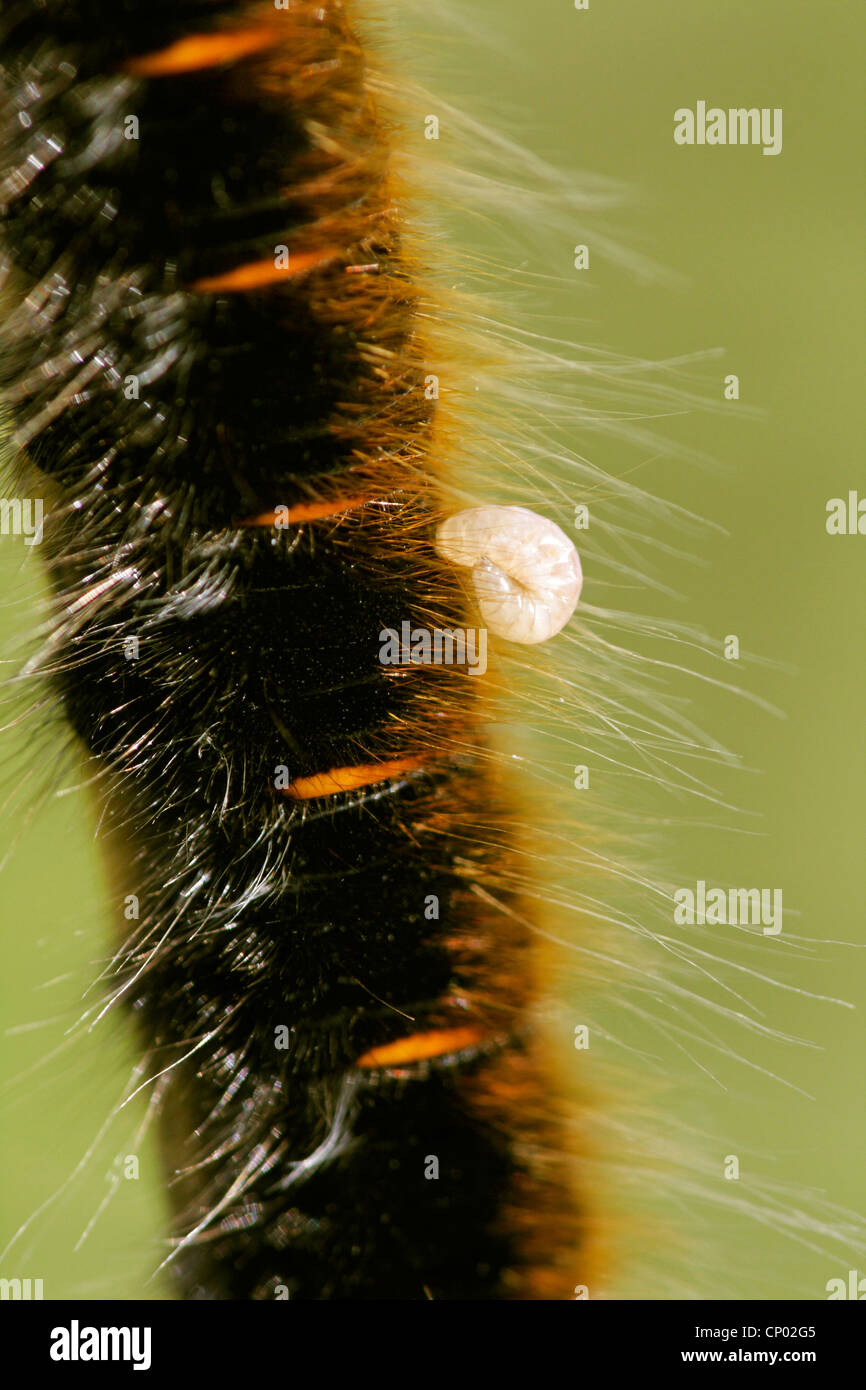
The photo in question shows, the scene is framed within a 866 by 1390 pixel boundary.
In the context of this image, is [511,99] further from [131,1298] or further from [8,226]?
[131,1298]

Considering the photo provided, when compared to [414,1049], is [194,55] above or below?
above

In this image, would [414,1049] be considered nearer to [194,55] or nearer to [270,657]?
[270,657]

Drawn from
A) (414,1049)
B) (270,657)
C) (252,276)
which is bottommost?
(414,1049)

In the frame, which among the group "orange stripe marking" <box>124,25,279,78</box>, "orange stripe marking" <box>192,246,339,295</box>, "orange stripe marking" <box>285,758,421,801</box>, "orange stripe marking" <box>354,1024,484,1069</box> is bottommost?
"orange stripe marking" <box>354,1024,484,1069</box>

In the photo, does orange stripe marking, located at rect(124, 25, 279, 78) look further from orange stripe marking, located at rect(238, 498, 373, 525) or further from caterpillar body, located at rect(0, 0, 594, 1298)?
orange stripe marking, located at rect(238, 498, 373, 525)

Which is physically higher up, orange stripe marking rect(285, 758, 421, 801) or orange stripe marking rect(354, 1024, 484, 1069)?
orange stripe marking rect(285, 758, 421, 801)

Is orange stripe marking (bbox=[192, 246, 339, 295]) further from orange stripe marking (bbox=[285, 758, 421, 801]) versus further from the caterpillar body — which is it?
orange stripe marking (bbox=[285, 758, 421, 801])

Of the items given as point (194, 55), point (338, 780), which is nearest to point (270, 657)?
point (338, 780)

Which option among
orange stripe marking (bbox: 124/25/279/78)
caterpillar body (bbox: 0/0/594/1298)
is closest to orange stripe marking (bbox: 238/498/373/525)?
caterpillar body (bbox: 0/0/594/1298)
